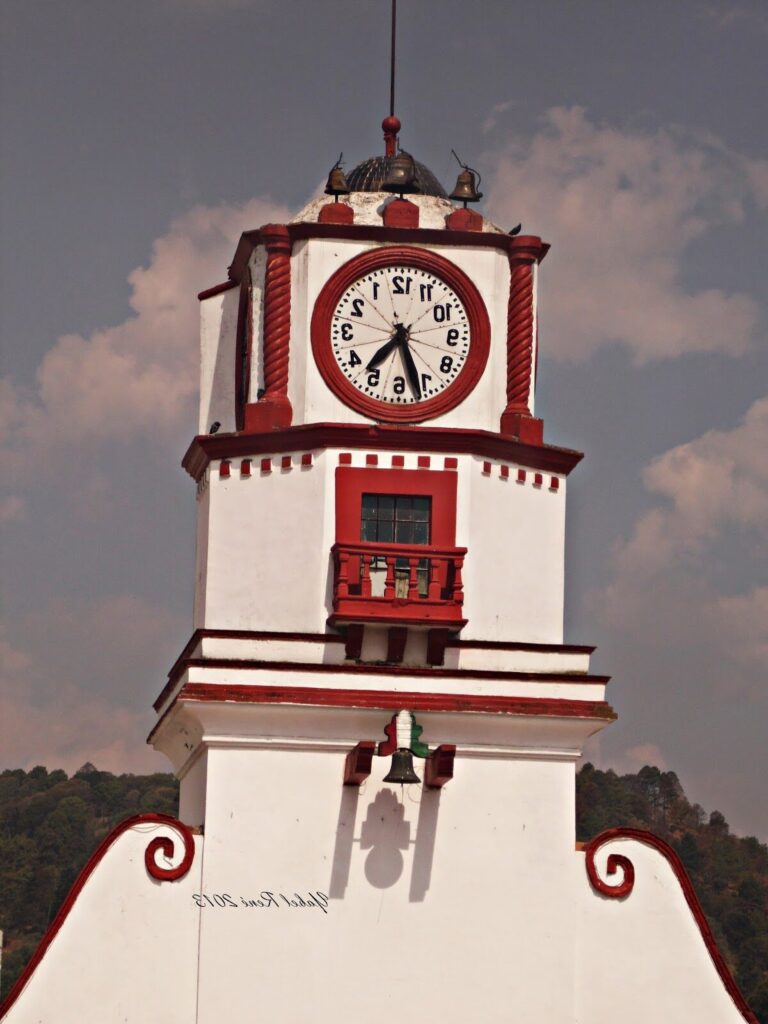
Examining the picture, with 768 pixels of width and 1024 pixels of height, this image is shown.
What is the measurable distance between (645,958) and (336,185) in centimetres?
1241

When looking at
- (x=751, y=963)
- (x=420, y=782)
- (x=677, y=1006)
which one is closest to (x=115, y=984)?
(x=420, y=782)

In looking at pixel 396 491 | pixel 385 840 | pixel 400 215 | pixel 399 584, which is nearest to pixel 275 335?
pixel 400 215

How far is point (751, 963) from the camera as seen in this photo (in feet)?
379

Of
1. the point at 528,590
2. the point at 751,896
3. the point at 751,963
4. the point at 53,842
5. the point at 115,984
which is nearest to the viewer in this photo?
the point at 115,984

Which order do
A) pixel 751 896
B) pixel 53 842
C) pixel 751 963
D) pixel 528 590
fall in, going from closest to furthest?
1. pixel 528 590
2. pixel 751 963
3. pixel 751 896
4. pixel 53 842

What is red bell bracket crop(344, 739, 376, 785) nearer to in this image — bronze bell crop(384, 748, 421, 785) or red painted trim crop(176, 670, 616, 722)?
bronze bell crop(384, 748, 421, 785)

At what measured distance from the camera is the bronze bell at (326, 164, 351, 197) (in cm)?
3672

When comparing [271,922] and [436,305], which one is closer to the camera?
[271,922]

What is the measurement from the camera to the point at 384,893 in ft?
112

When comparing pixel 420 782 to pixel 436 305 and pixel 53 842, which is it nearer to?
pixel 436 305

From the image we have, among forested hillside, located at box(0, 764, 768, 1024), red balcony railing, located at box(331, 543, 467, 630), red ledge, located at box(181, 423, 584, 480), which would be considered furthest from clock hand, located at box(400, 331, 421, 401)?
forested hillside, located at box(0, 764, 768, 1024)

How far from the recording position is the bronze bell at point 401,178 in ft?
121

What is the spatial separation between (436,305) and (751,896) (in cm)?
9250

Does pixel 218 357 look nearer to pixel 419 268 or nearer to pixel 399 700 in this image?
pixel 419 268
